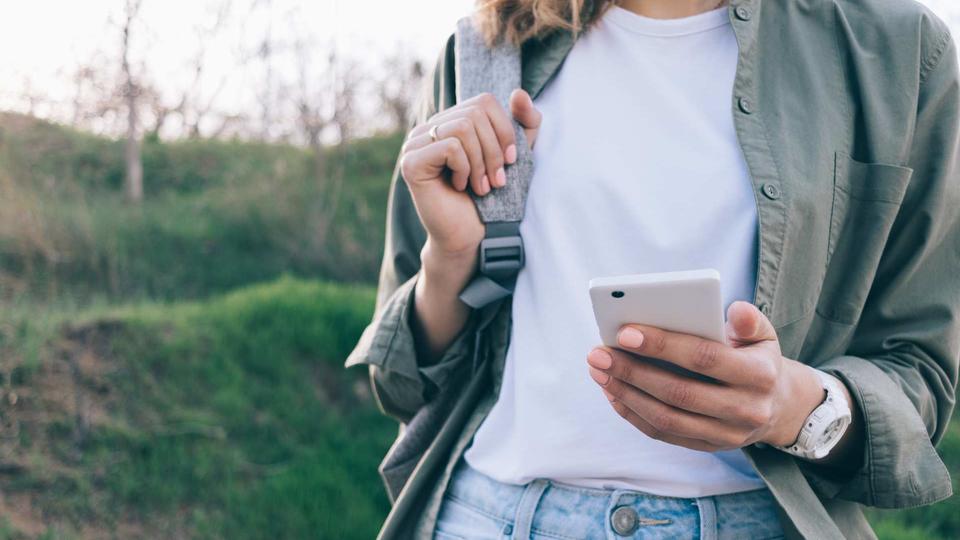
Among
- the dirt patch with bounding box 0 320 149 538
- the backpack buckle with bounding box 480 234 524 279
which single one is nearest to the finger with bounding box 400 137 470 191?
the backpack buckle with bounding box 480 234 524 279

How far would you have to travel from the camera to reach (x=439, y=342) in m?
1.89

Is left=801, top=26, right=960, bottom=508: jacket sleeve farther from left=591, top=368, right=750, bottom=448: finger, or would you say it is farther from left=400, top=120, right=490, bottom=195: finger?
left=400, top=120, right=490, bottom=195: finger

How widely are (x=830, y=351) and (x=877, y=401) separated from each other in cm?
16

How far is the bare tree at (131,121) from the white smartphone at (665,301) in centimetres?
464

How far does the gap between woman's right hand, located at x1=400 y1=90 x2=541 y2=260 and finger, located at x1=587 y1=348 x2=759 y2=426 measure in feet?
1.53

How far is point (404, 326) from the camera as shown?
1866 mm

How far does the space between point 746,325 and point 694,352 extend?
0.08 meters

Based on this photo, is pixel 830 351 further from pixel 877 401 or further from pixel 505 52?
pixel 505 52

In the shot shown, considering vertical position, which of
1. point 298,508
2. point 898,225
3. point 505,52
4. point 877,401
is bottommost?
point 298,508

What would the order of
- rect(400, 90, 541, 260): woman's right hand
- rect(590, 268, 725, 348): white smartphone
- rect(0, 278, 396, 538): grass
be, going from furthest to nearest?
rect(0, 278, 396, 538): grass → rect(400, 90, 541, 260): woman's right hand → rect(590, 268, 725, 348): white smartphone

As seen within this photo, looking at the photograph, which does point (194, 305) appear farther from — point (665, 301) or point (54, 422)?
point (665, 301)

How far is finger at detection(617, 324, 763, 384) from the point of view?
1.29 meters

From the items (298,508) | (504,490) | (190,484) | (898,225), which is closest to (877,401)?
(898,225)

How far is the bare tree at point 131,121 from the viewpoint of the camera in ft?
17.3
